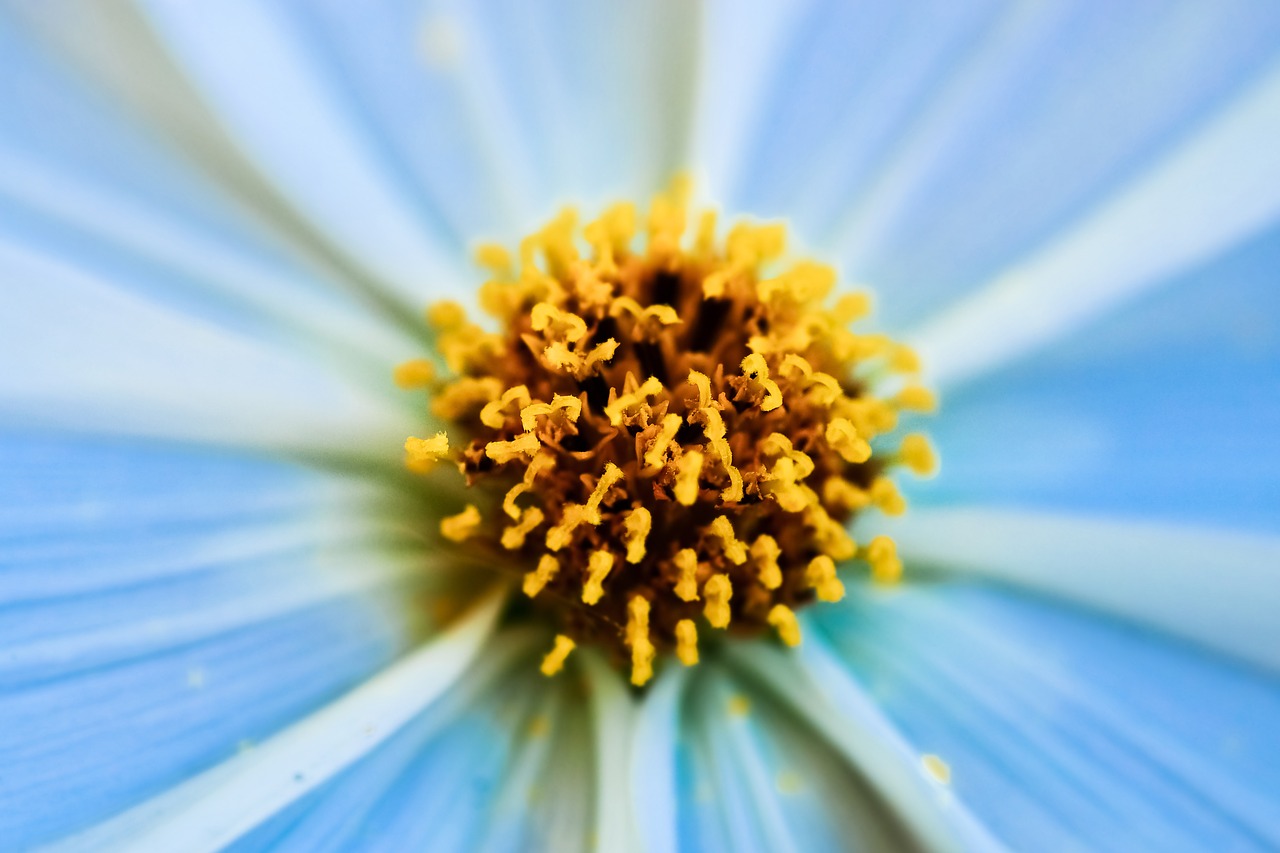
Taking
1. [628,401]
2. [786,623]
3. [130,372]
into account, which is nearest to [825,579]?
[786,623]

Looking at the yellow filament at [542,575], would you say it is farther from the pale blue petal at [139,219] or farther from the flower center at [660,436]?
the pale blue petal at [139,219]

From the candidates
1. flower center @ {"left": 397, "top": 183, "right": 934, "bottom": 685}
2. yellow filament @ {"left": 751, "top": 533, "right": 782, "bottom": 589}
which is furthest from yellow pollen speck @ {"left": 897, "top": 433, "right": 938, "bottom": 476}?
yellow filament @ {"left": 751, "top": 533, "right": 782, "bottom": 589}

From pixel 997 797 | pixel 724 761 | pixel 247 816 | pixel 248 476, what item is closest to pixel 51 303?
pixel 248 476

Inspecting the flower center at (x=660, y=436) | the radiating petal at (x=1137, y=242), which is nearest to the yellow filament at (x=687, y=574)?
the flower center at (x=660, y=436)

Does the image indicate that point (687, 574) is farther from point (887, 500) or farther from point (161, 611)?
point (161, 611)

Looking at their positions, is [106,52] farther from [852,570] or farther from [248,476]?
[852,570]
